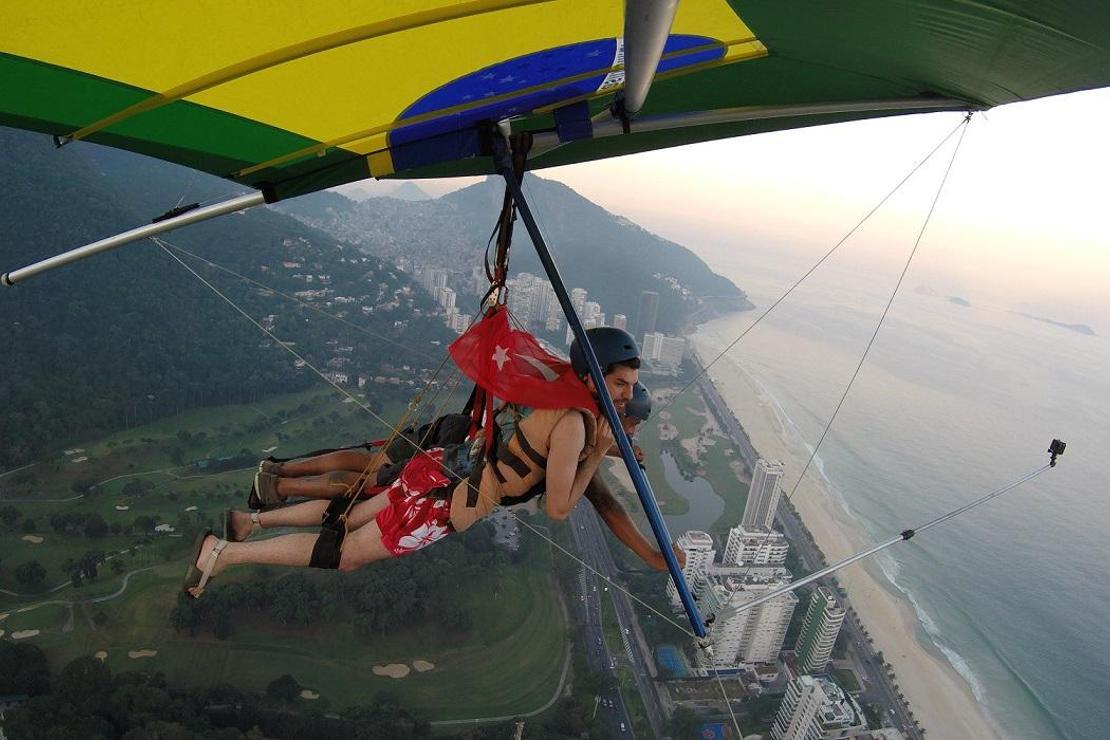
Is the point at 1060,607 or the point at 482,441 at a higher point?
the point at 482,441

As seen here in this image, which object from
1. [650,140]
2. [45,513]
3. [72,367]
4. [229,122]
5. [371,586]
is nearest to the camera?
[229,122]

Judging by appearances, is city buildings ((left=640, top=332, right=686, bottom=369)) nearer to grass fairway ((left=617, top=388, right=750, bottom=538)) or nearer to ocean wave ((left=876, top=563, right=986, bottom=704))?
grass fairway ((left=617, top=388, right=750, bottom=538))

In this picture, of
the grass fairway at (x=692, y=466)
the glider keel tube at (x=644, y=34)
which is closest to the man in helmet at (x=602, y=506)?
the glider keel tube at (x=644, y=34)

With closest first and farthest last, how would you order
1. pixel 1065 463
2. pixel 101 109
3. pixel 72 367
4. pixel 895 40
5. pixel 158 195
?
pixel 895 40
pixel 101 109
pixel 72 367
pixel 1065 463
pixel 158 195

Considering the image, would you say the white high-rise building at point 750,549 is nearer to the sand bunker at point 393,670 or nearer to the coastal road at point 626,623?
the coastal road at point 626,623

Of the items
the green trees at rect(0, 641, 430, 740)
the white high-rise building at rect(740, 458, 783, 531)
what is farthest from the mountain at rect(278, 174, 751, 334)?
→ the green trees at rect(0, 641, 430, 740)

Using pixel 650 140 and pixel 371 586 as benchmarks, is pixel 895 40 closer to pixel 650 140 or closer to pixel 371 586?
pixel 650 140

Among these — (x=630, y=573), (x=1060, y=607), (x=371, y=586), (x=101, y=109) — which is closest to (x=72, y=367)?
(x=371, y=586)
